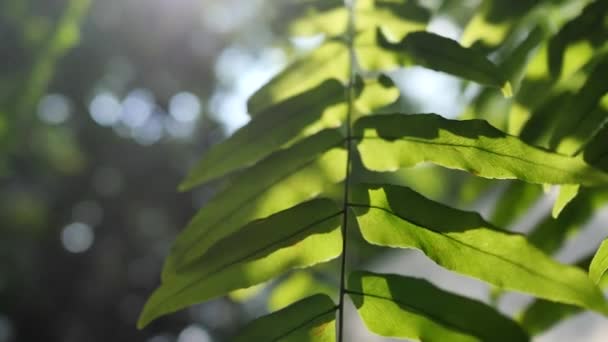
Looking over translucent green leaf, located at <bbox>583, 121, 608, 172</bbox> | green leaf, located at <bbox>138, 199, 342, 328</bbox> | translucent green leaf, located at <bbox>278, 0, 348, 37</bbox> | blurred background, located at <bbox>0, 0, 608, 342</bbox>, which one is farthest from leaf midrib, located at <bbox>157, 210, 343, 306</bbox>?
blurred background, located at <bbox>0, 0, 608, 342</bbox>

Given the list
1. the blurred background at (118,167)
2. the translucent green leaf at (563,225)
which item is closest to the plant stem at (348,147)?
the translucent green leaf at (563,225)

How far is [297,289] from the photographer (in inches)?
37.2

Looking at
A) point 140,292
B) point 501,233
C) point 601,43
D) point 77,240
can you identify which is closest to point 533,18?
point 601,43

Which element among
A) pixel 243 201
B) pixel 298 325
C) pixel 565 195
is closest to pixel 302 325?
pixel 298 325

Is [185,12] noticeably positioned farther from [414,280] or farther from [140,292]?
[414,280]

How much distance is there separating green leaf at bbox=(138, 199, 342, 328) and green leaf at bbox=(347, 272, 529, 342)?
5 centimetres

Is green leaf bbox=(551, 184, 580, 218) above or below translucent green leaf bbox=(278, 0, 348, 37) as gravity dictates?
below

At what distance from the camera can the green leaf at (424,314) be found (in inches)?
22.2

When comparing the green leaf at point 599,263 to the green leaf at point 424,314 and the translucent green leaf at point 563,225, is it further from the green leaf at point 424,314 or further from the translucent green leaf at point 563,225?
the translucent green leaf at point 563,225

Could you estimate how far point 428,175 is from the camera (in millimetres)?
2113

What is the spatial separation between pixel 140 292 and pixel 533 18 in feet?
15.8

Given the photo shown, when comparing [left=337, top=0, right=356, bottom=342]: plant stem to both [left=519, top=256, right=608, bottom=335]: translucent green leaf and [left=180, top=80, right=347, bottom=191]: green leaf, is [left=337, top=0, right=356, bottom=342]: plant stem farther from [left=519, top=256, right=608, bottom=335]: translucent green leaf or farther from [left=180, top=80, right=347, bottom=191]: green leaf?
[left=519, top=256, right=608, bottom=335]: translucent green leaf

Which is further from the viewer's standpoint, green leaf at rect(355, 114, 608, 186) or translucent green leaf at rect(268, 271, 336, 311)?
translucent green leaf at rect(268, 271, 336, 311)

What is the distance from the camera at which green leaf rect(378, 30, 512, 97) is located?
0.64m
